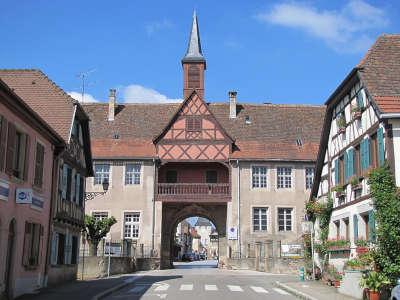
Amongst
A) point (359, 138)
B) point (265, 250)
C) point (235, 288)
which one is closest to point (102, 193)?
point (235, 288)

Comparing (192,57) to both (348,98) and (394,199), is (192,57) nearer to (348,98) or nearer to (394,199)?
(348,98)

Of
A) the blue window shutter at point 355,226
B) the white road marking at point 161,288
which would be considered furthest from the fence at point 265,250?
the white road marking at point 161,288

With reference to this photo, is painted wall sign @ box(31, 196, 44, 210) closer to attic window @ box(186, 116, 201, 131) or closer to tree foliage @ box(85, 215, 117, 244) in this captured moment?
tree foliage @ box(85, 215, 117, 244)

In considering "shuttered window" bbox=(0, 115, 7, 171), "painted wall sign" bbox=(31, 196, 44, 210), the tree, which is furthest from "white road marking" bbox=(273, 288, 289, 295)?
the tree

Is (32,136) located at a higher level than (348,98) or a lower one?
lower

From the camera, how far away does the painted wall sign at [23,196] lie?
15273mm

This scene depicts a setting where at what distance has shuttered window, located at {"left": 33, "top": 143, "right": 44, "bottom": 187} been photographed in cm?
1772

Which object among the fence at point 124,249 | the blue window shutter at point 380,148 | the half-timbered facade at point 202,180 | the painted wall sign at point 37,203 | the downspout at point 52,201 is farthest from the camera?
the half-timbered facade at point 202,180

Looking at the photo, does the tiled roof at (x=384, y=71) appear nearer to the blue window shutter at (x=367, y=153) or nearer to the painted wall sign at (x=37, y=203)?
the blue window shutter at (x=367, y=153)

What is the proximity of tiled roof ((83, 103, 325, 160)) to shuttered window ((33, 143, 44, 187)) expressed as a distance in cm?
1982

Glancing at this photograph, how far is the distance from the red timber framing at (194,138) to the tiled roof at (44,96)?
1483cm

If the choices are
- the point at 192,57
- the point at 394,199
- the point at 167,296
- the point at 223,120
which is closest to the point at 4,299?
the point at 167,296

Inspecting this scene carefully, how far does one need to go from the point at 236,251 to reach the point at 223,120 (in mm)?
9864

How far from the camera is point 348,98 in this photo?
795 inches
